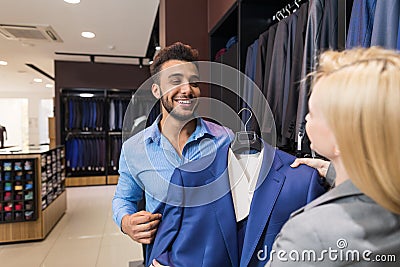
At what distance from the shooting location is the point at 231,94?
2164mm

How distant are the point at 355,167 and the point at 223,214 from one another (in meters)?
0.45

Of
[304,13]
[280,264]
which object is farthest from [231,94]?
[280,264]

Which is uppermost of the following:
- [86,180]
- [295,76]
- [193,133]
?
[295,76]

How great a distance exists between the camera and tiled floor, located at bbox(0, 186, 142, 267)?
9.50 feet

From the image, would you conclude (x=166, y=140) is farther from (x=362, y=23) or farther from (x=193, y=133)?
(x=362, y=23)

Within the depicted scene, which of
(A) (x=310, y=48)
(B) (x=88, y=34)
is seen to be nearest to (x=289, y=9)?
(A) (x=310, y=48)

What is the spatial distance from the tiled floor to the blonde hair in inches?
110

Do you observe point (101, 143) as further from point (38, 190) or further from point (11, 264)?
point (11, 264)

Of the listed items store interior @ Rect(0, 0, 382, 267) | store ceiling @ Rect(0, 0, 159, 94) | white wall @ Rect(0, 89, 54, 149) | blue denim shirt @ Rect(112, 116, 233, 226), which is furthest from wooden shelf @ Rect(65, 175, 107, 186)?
white wall @ Rect(0, 89, 54, 149)

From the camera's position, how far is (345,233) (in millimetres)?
538

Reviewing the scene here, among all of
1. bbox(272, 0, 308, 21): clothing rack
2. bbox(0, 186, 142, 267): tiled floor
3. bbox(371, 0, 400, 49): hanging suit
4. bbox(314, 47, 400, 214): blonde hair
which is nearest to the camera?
bbox(314, 47, 400, 214): blonde hair

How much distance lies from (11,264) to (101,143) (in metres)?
3.65

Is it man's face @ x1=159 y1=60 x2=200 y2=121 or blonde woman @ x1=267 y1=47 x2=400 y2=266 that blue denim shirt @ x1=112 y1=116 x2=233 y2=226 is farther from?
blonde woman @ x1=267 y1=47 x2=400 y2=266

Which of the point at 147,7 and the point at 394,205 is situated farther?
the point at 147,7
